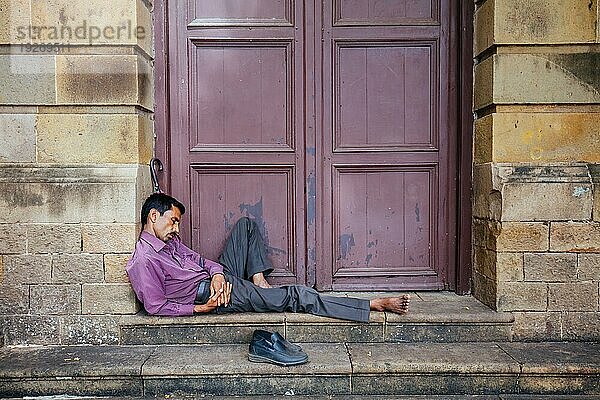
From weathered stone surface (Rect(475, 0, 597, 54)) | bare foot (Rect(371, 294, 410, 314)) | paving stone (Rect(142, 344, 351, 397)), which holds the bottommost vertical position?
paving stone (Rect(142, 344, 351, 397))

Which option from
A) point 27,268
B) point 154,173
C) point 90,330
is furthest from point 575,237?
point 27,268

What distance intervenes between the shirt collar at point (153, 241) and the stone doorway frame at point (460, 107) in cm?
71

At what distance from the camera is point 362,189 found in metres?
5.40

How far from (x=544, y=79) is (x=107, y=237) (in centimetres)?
343

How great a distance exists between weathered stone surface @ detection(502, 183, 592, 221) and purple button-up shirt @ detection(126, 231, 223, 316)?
2.35m

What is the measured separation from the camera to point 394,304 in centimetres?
466

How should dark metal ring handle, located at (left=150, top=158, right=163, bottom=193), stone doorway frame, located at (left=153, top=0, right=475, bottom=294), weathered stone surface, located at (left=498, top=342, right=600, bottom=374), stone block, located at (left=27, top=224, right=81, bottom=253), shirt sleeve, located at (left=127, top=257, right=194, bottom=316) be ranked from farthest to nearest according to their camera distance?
stone doorway frame, located at (left=153, top=0, right=475, bottom=294) < dark metal ring handle, located at (left=150, top=158, right=163, bottom=193) < stone block, located at (left=27, top=224, right=81, bottom=253) < shirt sleeve, located at (left=127, top=257, right=194, bottom=316) < weathered stone surface, located at (left=498, top=342, right=600, bottom=374)

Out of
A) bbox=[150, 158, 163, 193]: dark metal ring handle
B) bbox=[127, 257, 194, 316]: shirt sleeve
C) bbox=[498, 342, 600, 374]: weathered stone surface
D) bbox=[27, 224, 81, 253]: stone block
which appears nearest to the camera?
bbox=[498, 342, 600, 374]: weathered stone surface

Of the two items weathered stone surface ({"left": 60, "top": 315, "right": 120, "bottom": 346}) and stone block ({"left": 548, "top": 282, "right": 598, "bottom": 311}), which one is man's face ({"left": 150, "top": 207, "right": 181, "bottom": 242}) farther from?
stone block ({"left": 548, "top": 282, "right": 598, "bottom": 311})

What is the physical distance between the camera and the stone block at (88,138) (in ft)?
15.3

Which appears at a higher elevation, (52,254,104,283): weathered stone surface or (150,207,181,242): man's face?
(150,207,181,242): man's face

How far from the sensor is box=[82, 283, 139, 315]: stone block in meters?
4.71

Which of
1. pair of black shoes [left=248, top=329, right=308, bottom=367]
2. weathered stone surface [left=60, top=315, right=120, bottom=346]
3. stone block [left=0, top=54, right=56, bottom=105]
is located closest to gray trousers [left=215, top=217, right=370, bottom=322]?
pair of black shoes [left=248, top=329, right=308, bottom=367]

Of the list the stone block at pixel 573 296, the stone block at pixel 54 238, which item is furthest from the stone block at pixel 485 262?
the stone block at pixel 54 238
